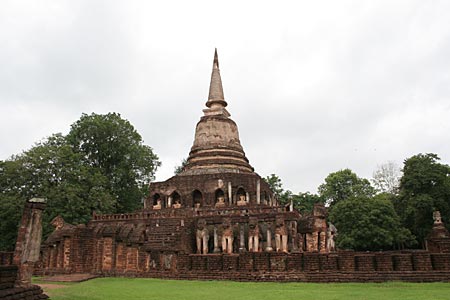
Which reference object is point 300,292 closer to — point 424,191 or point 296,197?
point 424,191

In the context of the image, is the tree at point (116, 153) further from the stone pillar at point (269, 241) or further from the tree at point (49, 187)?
the stone pillar at point (269, 241)

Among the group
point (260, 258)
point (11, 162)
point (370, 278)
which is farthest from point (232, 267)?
point (11, 162)

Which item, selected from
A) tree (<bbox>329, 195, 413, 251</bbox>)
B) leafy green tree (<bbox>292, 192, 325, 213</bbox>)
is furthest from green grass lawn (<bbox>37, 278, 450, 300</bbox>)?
leafy green tree (<bbox>292, 192, 325, 213</bbox>)

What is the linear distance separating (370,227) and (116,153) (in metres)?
23.3

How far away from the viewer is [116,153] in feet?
127

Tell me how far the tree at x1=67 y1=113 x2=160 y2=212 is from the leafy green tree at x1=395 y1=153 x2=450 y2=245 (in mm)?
23161

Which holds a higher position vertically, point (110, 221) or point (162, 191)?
point (162, 191)

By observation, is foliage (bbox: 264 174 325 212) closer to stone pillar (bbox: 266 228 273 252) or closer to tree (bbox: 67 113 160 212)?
tree (bbox: 67 113 160 212)

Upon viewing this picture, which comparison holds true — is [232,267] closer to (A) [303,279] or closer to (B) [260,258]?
(B) [260,258]

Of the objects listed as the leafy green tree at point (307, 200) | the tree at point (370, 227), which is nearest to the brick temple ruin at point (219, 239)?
the tree at point (370, 227)

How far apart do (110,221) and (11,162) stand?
10.7 metres

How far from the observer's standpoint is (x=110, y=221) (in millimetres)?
22891

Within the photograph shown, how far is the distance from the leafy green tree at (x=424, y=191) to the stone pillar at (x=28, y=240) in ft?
100

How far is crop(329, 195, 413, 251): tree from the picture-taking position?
34.9m
